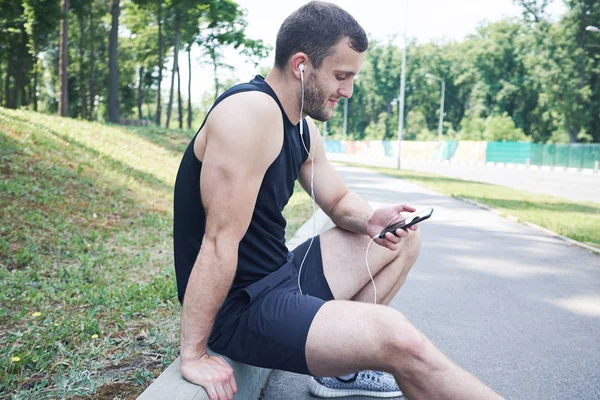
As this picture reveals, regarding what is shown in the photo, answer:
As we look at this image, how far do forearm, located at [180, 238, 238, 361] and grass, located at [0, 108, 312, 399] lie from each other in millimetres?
554

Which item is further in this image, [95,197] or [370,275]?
[95,197]

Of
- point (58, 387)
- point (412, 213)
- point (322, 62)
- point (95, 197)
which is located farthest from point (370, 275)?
point (95, 197)

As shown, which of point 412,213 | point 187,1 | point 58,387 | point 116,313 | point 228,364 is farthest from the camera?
point 187,1

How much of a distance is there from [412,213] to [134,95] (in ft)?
159

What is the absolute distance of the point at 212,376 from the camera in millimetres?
2219

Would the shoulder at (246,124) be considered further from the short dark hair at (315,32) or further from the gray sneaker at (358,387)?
the gray sneaker at (358,387)

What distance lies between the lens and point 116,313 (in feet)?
12.6

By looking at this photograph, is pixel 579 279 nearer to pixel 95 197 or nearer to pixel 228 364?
pixel 228 364

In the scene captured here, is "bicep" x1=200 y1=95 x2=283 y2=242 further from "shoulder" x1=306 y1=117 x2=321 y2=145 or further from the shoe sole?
the shoe sole

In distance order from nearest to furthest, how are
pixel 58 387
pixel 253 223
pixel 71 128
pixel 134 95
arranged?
pixel 253 223 → pixel 58 387 → pixel 71 128 → pixel 134 95

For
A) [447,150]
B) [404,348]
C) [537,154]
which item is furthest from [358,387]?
[447,150]

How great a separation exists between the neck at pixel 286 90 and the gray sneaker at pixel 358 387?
4.68ft

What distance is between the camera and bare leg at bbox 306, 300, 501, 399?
2.00 meters

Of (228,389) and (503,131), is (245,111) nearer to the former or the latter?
(228,389)
